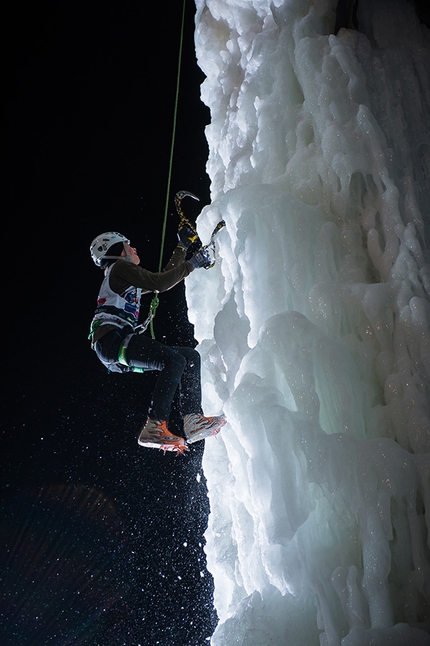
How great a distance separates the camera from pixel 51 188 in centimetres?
1058

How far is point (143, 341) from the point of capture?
3.87 meters

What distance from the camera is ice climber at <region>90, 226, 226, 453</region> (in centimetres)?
381

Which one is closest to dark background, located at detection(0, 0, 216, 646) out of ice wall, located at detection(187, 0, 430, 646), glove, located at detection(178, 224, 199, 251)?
ice wall, located at detection(187, 0, 430, 646)

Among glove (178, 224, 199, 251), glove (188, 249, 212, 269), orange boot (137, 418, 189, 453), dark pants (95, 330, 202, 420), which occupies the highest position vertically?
glove (178, 224, 199, 251)

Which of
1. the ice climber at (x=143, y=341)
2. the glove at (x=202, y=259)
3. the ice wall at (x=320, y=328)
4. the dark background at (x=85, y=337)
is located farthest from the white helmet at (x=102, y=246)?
the dark background at (x=85, y=337)

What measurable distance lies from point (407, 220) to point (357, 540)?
5.80 ft

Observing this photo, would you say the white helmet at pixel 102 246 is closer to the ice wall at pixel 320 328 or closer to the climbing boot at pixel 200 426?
the ice wall at pixel 320 328

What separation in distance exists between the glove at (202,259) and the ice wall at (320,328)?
121 mm

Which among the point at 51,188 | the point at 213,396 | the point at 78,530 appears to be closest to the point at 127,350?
the point at 213,396

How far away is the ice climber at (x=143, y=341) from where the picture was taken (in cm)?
381

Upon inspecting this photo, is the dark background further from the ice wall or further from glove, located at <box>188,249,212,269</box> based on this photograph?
glove, located at <box>188,249,212,269</box>

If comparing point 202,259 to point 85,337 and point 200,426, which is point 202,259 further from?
point 85,337

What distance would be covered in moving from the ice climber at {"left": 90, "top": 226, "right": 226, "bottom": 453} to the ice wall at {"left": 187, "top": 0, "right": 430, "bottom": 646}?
0.28 metres

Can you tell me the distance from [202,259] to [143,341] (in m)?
0.76
